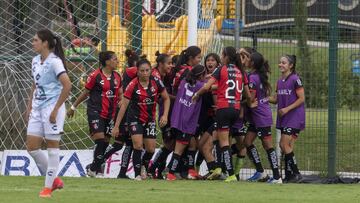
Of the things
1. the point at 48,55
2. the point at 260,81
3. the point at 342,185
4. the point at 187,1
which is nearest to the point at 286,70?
the point at 260,81

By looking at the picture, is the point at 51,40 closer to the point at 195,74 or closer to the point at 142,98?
the point at 142,98

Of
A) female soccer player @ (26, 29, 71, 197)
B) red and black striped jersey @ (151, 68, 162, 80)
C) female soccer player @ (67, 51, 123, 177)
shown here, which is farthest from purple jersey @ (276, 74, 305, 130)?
female soccer player @ (26, 29, 71, 197)

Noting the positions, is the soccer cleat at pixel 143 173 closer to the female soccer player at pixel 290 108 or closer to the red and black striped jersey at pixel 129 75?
the red and black striped jersey at pixel 129 75

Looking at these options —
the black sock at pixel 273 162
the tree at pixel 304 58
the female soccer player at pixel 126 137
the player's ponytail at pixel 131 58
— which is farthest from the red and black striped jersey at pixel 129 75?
the tree at pixel 304 58

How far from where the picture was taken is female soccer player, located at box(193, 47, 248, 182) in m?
14.5

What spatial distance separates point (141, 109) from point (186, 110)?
700 millimetres

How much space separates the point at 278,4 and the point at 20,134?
5.41 m

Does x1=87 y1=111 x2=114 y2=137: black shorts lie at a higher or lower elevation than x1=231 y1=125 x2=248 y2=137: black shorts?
higher

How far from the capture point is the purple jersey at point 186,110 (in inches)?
582

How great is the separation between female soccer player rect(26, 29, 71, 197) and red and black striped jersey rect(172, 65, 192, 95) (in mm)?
4047

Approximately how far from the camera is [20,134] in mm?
18422

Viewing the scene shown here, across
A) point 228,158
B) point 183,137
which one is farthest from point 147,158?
point 228,158

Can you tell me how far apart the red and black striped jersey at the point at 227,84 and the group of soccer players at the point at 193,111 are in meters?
0.01

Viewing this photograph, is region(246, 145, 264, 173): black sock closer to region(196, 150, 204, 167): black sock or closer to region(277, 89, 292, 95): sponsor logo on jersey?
region(196, 150, 204, 167): black sock
